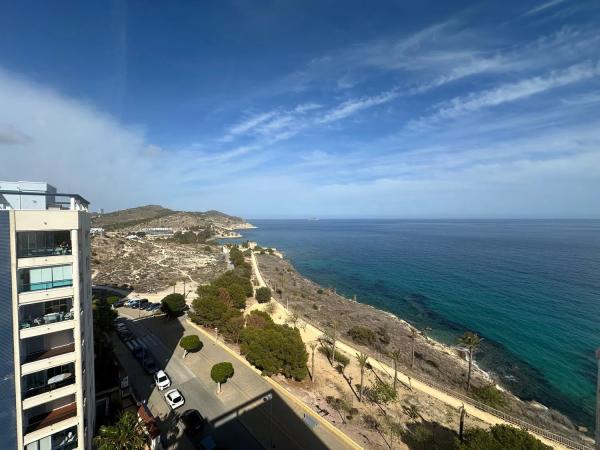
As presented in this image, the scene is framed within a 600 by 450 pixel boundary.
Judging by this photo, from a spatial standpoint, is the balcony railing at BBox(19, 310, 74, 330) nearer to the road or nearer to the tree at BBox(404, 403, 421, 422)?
the road

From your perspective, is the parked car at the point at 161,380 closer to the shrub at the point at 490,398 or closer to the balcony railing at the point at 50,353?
the balcony railing at the point at 50,353

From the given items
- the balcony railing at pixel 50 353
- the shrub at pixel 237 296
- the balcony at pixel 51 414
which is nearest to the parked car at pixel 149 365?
the balcony at pixel 51 414

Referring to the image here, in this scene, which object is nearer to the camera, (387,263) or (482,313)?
(482,313)

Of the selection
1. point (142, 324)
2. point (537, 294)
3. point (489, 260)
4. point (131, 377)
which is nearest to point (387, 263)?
point (489, 260)

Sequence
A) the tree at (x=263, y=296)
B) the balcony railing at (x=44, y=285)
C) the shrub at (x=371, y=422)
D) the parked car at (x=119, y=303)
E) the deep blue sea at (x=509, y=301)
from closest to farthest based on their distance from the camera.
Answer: the balcony railing at (x=44, y=285) < the shrub at (x=371, y=422) < the deep blue sea at (x=509, y=301) < the parked car at (x=119, y=303) < the tree at (x=263, y=296)

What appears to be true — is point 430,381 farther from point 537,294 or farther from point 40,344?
point 537,294
